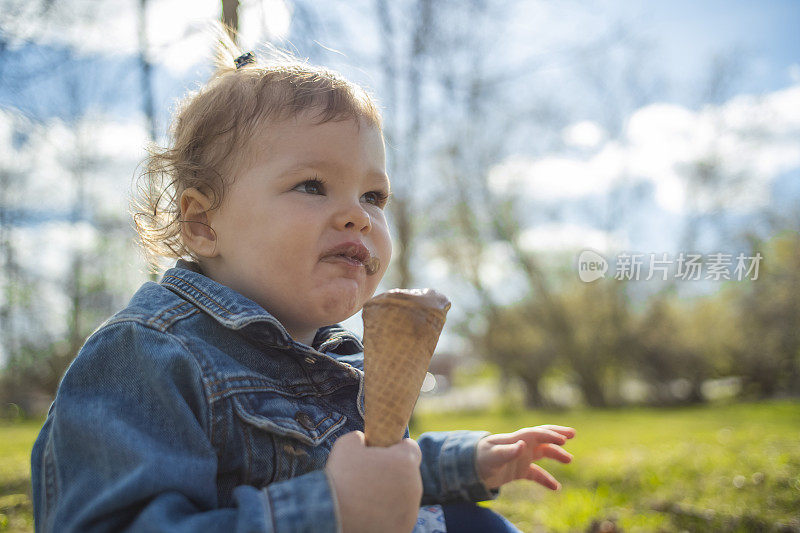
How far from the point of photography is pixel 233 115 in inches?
60.2

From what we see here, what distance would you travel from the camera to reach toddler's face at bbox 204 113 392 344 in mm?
1386

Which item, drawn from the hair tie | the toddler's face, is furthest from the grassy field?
the hair tie

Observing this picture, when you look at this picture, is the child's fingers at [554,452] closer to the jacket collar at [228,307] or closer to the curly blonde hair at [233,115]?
the jacket collar at [228,307]

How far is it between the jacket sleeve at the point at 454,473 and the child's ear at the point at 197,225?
2.87 feet

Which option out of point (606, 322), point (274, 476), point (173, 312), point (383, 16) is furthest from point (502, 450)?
point (606, 322)

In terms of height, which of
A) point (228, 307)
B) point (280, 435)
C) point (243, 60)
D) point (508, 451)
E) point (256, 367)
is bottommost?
point (508, 451)

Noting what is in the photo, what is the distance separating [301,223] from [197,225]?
38 centimetres

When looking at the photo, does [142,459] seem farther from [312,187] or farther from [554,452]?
[554,452]

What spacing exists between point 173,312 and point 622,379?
19.3 meters

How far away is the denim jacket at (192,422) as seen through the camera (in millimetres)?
949

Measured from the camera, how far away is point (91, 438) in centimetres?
99

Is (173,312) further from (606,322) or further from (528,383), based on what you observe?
(528,383)

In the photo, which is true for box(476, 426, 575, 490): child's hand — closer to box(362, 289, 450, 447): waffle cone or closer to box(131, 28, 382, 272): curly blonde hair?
box(362, 289, 450, 447): waffle cone

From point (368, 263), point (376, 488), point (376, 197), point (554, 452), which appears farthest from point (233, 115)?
point (554, 452)
